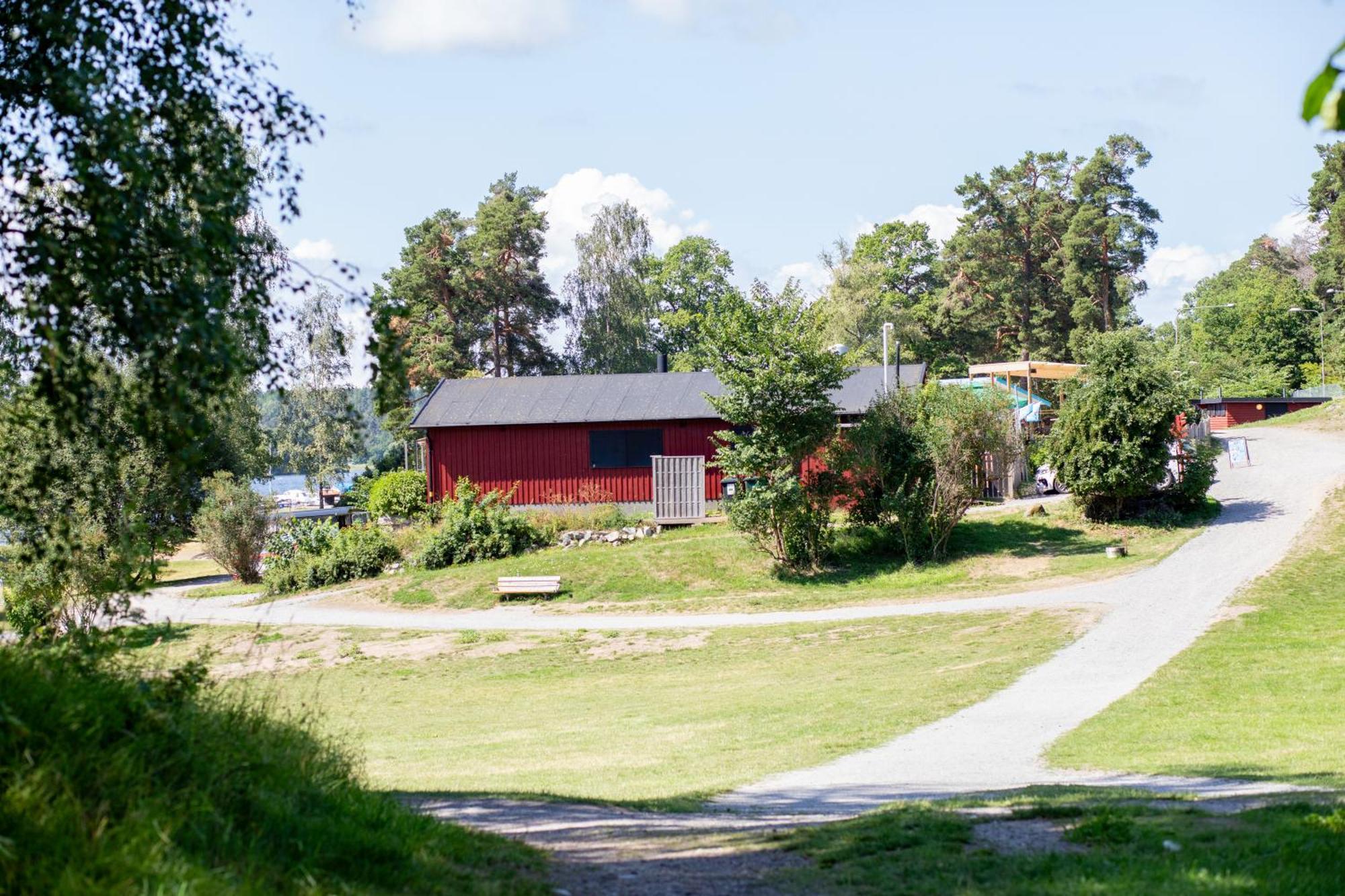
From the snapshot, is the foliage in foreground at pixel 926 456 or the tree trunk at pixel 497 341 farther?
the tree trunk at pixel 497 341

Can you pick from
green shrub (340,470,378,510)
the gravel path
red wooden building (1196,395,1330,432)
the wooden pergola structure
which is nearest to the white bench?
the gravel path

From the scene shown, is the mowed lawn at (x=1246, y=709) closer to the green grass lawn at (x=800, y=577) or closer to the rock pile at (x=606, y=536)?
the green grass lawn at (x=800, y=577)

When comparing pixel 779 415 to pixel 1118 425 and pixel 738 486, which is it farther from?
pixel 1118 425

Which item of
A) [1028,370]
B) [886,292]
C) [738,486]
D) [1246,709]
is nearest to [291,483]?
[886,292]

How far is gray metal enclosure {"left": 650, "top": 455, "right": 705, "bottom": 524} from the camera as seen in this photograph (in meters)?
32.7

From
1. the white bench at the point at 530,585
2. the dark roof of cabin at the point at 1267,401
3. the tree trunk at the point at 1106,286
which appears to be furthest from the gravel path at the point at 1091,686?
the dark roof of cabin at the point at 1267,401

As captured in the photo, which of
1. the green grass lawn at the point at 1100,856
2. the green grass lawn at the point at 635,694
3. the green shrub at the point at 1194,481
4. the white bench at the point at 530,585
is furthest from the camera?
the green shrub at the point at 1194,481

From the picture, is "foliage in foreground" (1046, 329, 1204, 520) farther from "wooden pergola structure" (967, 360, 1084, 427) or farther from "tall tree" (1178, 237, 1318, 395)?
"tall tree" (1178, 237, 1318, 395)

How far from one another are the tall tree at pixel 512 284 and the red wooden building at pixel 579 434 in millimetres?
27210

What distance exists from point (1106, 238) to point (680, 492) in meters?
38.7

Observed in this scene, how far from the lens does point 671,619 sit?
24391 mm

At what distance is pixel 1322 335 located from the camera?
66.9m

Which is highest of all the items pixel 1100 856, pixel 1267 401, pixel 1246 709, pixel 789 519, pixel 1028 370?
pixel 1028 370

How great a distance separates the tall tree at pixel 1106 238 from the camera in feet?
202
